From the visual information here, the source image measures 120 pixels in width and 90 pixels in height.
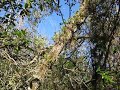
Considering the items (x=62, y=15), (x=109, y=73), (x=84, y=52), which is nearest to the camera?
(x=109, y=73)

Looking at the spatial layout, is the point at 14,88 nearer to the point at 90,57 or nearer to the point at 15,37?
the point at 15,37

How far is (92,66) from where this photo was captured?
27.1 feet

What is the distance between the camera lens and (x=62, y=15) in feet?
21.2

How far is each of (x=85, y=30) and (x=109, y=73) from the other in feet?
8.48

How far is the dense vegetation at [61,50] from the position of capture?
204 inches

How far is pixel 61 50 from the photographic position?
6.40 metres

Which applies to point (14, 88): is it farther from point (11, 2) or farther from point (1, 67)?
point (11, 2)

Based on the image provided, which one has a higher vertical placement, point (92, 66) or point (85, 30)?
point (85, 30)

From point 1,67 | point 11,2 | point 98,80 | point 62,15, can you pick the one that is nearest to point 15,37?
point 11,2

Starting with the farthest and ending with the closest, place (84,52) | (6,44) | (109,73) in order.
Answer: (84,52)
(109,73)
(6,44)

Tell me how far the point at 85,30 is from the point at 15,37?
3277 mm

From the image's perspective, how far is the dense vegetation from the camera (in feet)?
17.0

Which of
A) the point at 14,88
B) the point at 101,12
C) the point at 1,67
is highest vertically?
the point at 101,12

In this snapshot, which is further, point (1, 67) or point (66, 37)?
point (66, 37)
